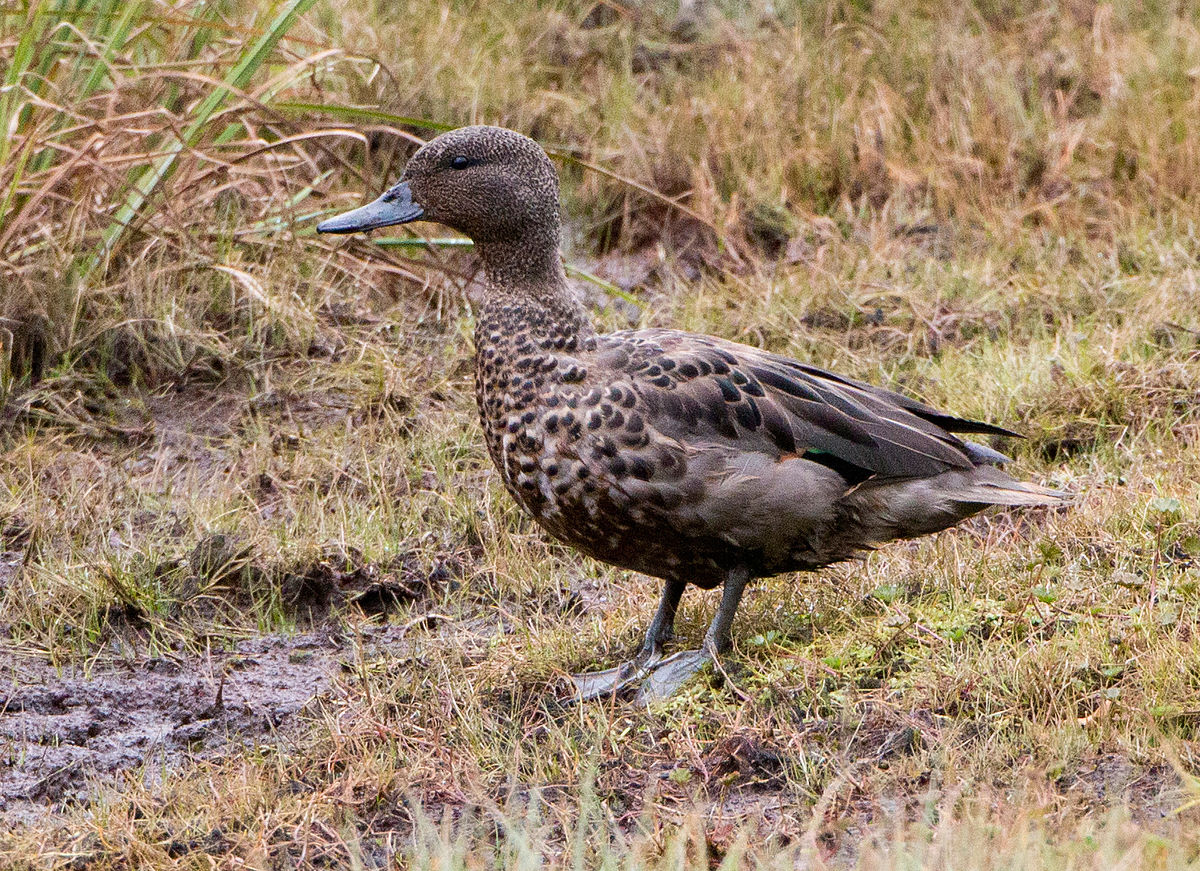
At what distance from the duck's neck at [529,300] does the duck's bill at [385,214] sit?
0.68 ft

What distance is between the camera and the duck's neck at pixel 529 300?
3619mm

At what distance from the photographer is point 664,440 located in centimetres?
341

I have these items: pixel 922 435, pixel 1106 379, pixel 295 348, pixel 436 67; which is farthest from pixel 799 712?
pixel 436 67

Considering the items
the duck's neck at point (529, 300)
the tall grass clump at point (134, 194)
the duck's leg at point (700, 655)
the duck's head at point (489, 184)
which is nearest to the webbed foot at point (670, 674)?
the duck's leg at point (700, 655)

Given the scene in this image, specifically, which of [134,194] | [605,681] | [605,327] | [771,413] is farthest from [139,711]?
[605,327]

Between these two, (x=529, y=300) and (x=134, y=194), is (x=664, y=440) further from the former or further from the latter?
(x=134, y=194)

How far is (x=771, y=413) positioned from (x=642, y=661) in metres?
0.69

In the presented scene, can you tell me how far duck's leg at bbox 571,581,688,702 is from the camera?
3.56 meters

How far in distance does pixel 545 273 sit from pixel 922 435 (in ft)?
3.33

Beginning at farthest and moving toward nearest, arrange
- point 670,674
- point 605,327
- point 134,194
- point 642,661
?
point 605,327 < point 134,194 < point 642,661 < point 670,674

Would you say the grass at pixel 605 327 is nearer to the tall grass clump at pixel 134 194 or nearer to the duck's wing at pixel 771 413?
the tall grass clump at pixel 134 194

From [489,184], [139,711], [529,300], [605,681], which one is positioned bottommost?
[139,711]

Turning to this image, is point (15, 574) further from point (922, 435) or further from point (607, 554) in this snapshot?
point (922, 435)

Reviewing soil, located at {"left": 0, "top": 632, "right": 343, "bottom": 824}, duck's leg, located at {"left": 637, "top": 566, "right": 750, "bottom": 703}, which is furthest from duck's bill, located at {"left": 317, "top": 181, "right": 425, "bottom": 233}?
duck's leg, located at {"left": 637, "top": 566, "right": 750, "bottom": 703}
